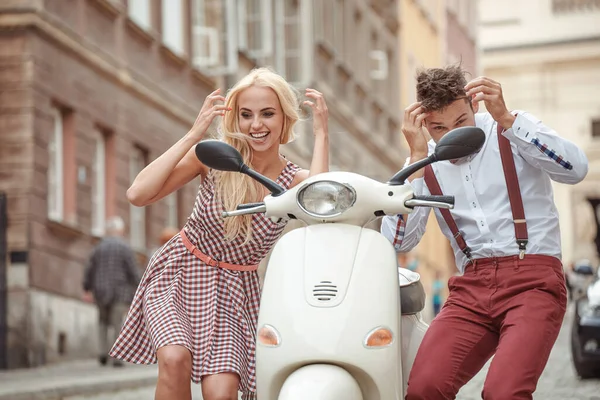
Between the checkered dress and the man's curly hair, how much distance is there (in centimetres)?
58

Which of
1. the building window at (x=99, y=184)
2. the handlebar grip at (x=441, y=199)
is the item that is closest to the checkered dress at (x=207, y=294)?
the handlebar grip at (x=441, y=199)

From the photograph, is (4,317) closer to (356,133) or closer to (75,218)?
(75,218)

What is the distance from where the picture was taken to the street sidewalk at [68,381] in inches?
→ 521

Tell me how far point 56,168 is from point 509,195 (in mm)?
15768

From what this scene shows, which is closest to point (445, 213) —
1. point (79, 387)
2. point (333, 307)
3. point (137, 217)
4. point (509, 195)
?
point (509, 195)

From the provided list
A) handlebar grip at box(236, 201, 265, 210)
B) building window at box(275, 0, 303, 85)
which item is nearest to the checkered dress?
handlebar grip at box(236, 201, 265, 210)

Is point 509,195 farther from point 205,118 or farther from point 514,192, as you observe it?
point 205,118

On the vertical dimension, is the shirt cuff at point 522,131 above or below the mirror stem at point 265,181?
above

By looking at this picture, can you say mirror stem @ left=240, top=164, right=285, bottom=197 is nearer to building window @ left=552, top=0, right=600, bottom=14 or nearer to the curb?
the curb

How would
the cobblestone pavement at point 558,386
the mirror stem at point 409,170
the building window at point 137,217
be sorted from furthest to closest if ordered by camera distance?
the building window at point 137,217 < the cobblestone pavement at point 558,386 < the mirror stem at point 409,170

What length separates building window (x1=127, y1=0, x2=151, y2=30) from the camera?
82.2 feet

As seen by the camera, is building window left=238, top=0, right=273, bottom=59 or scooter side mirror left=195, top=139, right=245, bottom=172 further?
building window left=238, top=0, right=273, bottom=59

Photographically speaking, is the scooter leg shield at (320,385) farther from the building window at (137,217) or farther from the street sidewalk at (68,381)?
the building window at (137,217)

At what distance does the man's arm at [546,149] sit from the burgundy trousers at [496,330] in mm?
312
